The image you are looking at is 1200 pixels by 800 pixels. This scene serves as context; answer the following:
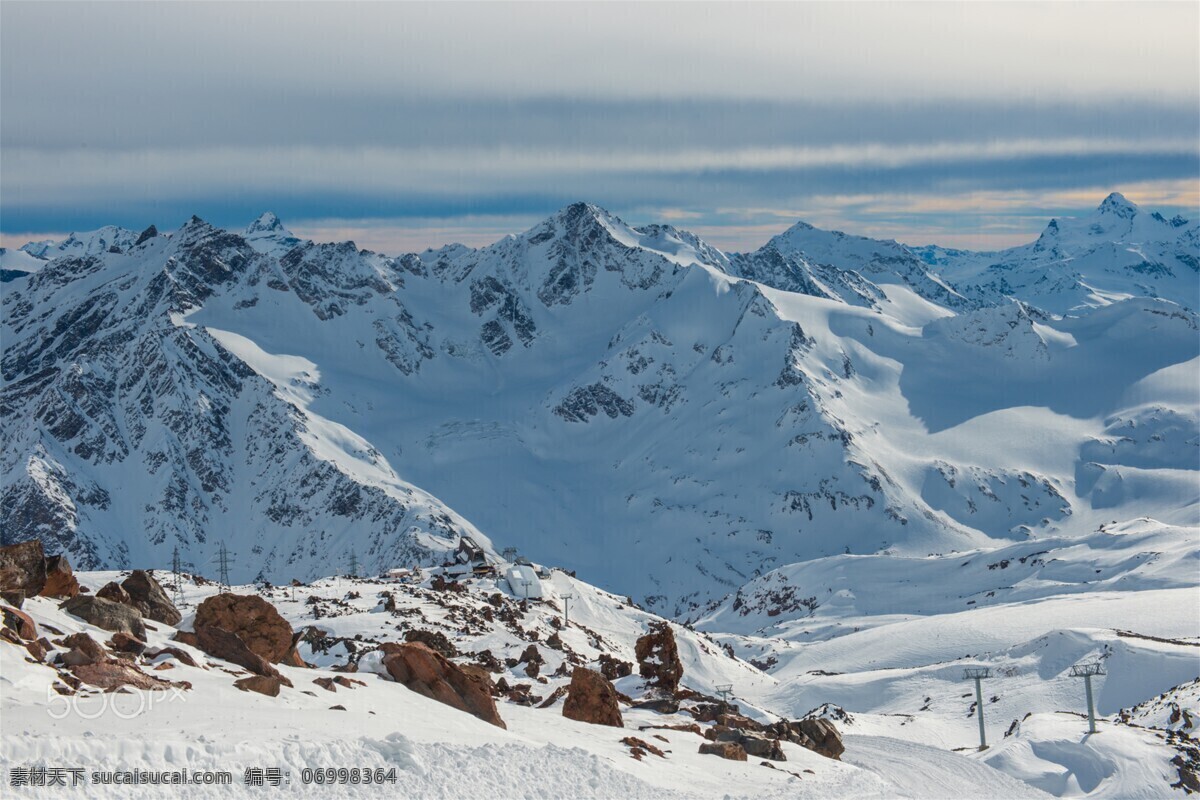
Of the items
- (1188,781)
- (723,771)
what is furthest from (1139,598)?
(723,771)

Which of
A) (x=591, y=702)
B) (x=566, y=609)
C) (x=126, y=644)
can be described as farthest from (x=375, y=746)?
(x=566, y=609)

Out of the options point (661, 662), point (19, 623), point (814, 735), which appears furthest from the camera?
point (661, 662)

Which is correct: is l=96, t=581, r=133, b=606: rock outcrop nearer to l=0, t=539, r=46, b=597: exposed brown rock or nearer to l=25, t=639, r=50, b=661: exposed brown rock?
l=0, t=539, r=46, b=597: exposed brown rock

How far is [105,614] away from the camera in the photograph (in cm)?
3250

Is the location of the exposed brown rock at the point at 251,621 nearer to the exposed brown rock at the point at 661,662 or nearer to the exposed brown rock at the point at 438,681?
the exposed brown rock at the point at 438,681

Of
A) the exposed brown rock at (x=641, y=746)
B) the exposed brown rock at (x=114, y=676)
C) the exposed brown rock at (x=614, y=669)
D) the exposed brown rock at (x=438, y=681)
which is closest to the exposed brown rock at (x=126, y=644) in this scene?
the exposed brown rock at (x=114, y=676)

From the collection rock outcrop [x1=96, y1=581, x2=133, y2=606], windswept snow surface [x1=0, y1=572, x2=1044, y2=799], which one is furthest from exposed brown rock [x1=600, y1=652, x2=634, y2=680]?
rock outcrop [x1=96, y1=581, x2=133, y2=606]

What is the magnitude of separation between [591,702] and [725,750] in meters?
5.19

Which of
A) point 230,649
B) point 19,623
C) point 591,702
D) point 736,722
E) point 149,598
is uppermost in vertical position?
point 19,623

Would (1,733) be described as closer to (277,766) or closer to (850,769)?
(277,766)

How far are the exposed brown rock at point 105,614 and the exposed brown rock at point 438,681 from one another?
8.15 m

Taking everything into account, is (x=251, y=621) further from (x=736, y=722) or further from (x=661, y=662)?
(x=661, y=662)

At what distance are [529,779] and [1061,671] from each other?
65175 millimetres

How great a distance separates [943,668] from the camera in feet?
308
